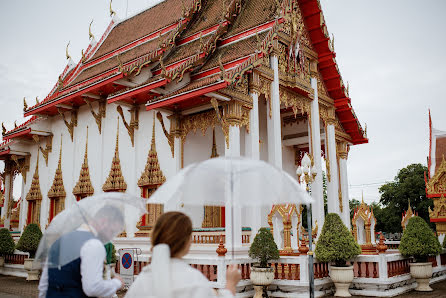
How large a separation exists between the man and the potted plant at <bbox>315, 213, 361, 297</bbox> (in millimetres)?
6042

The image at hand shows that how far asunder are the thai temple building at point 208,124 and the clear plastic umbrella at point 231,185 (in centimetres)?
436

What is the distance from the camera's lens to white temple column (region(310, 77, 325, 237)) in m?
11.7

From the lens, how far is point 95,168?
13047 millimetres

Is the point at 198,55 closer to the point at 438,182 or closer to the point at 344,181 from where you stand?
the point at 344,181

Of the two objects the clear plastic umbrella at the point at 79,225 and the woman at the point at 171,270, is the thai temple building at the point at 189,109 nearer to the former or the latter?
the clear plastic umbrella at the point at 79,225

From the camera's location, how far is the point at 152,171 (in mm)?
11242

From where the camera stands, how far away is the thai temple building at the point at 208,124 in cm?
902

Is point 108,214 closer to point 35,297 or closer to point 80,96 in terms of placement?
point 35,297

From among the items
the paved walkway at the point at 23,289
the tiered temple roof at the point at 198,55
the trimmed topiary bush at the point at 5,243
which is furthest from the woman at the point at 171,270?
the trimmed topiary bush at the point at 5,243

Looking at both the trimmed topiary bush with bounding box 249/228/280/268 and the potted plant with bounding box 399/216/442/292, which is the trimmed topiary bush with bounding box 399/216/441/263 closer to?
the potted plant with bounding box 399/216/442/292

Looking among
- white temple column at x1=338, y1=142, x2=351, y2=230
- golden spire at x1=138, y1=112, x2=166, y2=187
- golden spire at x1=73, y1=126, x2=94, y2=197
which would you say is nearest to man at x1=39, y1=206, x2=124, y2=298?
golden spire at x1=138, y1=112, x2=166, y2=187

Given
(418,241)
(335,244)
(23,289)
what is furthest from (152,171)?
(418,241)

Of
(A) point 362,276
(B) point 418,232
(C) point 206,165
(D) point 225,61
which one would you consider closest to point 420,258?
(B) point 418,232

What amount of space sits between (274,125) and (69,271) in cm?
835
